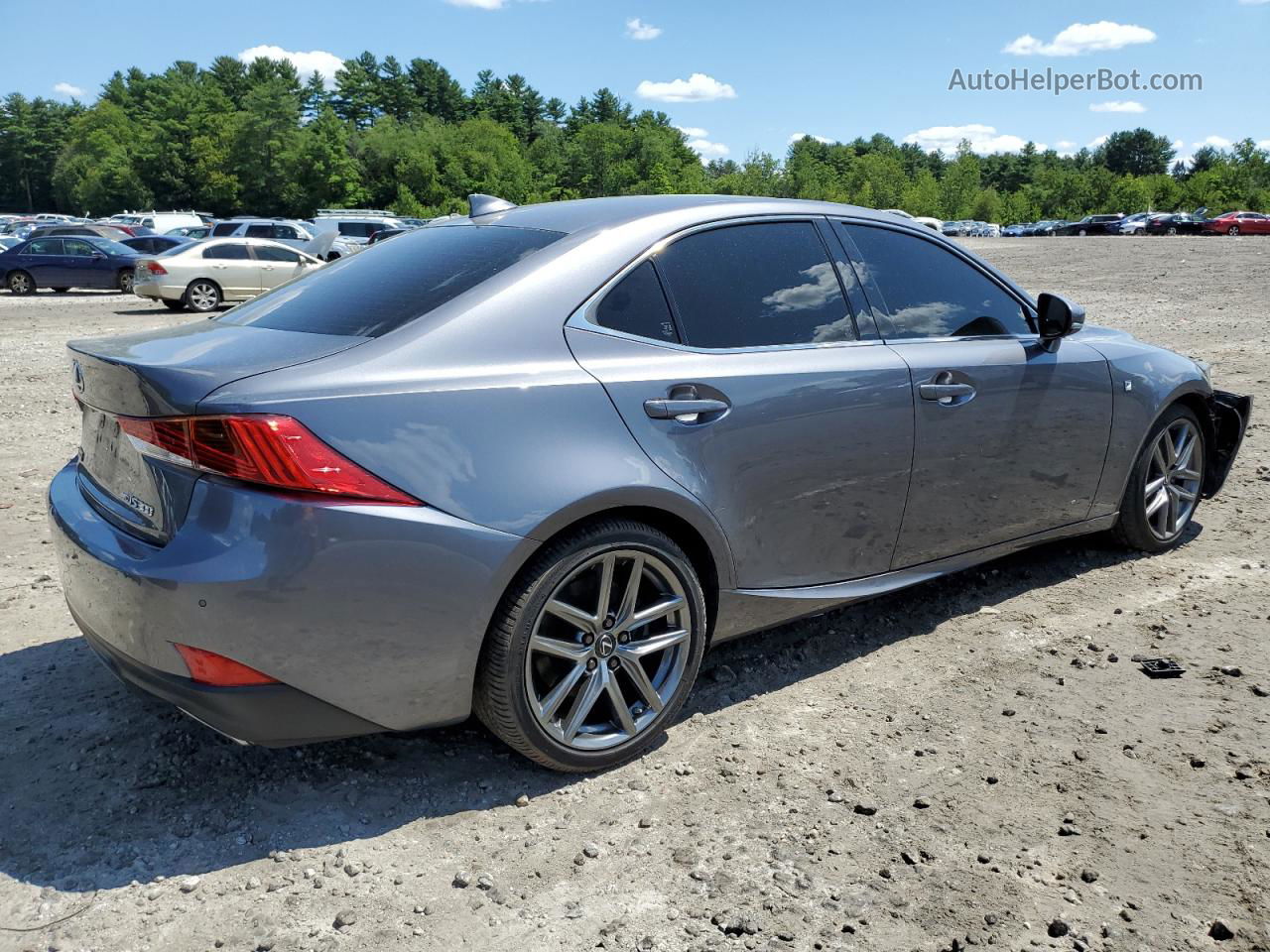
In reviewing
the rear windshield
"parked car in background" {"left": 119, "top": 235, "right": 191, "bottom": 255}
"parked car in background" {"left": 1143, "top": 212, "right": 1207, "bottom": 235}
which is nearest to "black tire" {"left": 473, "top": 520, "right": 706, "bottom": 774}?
the rear windshield

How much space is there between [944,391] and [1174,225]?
77897 mm

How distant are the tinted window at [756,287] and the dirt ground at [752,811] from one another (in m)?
1.26

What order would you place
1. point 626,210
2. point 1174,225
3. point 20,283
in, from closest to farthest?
point 626,210, point 20,283, point 1174,225

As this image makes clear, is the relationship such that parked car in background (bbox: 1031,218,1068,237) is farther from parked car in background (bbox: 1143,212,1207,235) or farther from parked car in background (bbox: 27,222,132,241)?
parked car in background (bbox: 27,222,132,241)

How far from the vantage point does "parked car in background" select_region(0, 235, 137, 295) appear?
23500mm

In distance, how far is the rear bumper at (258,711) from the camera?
257cm

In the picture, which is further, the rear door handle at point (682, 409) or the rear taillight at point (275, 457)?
the rear door handle at point (682, 409)

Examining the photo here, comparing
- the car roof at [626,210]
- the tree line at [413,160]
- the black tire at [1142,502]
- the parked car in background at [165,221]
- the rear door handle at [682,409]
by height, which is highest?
the tree line at [413,160]

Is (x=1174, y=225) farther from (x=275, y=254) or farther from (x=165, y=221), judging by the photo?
(x=275, y=254)

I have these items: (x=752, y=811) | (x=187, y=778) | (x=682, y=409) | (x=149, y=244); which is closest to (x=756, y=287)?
(x=682, y=409)

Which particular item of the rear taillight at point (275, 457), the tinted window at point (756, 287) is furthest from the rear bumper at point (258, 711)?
the tinted window at point (756, 287)

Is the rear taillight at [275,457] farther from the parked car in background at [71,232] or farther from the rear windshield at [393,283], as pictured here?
the parked car in background at [71,232]

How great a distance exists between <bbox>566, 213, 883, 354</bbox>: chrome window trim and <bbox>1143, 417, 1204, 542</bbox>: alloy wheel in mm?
2068

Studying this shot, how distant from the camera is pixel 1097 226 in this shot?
78.8 meters
